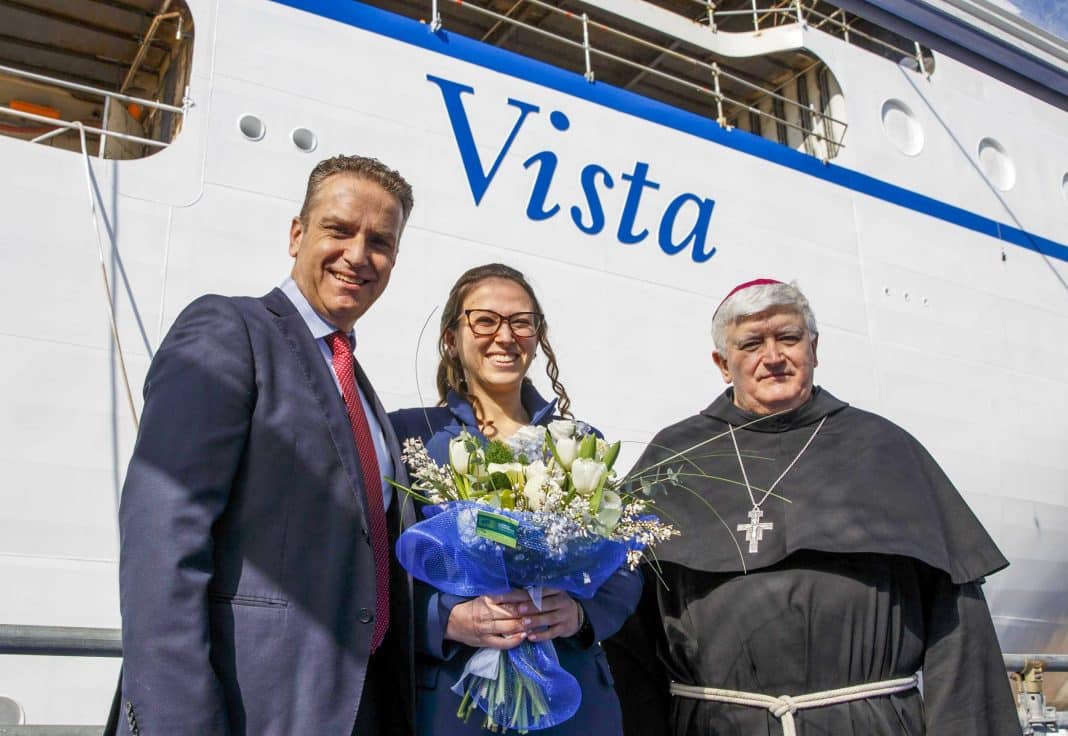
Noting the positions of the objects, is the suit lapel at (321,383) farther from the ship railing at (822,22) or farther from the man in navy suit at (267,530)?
the ship railing at (822,22)

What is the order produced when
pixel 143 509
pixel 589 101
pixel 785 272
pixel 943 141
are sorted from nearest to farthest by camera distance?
pixel 143 509
pixel 589 101
pixel 785 272
pixel 943 141

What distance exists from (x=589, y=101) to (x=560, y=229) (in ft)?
2.86

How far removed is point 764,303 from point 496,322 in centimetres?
74

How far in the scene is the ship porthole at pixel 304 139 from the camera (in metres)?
4.57

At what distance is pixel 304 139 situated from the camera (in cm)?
460

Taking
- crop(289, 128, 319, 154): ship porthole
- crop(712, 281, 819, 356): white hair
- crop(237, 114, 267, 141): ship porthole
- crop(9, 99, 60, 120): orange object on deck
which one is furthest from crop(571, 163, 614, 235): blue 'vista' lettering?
crop(9, 99, 60, 120): orange object on deck

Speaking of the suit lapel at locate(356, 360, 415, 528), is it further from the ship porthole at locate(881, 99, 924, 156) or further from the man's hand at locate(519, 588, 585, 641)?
the ship porthole at locate(881, 99, 924, 156)

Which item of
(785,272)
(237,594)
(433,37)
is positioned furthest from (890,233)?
(237,594)

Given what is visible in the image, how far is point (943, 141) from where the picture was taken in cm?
720

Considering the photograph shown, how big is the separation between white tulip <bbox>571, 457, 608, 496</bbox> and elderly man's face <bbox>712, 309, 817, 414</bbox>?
3.03ft

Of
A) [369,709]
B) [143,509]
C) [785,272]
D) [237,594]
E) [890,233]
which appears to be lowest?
[369,709]

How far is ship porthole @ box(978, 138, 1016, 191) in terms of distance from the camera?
748cm

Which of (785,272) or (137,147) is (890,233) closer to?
(785,272)

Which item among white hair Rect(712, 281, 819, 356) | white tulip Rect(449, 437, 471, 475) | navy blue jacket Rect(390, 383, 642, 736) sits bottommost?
navy blue jacket Rect(390, 383, 642, 736)
